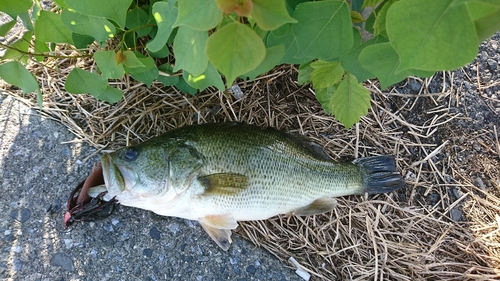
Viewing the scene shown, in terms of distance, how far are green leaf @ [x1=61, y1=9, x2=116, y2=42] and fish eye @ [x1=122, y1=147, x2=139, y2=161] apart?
58 cm

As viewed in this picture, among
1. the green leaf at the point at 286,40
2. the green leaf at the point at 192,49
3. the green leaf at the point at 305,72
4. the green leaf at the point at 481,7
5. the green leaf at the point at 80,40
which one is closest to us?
the green leaf at the point at 481,7

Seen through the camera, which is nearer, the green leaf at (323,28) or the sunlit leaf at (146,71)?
the green leaf at (323,28)

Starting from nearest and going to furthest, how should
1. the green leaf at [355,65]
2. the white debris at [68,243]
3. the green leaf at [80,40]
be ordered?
1. the green leaf at [355,65]
2. the green leaf at [80,40]
3. the white debris at [68,243]

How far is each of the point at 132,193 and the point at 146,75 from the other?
541 millimetres

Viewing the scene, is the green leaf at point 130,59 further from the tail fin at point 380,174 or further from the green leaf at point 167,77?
the tail fin at point 380,174

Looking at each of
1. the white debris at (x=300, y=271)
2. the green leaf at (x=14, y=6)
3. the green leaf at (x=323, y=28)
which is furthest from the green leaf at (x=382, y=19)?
the white debris at (x=300, y=271)

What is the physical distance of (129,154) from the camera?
1.83 m

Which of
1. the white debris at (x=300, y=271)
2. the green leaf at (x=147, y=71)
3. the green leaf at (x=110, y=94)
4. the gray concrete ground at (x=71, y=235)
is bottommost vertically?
the white debris at (x=300, y=271)

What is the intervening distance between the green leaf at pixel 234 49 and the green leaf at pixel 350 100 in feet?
2.71

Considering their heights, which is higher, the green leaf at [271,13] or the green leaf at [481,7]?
the green leaf at [481,7]

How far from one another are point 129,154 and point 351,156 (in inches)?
52.1

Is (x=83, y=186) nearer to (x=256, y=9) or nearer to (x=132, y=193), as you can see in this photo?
(x=132, y=193)

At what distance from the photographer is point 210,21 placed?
0.74 m

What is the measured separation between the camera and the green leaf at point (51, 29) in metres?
1.42
